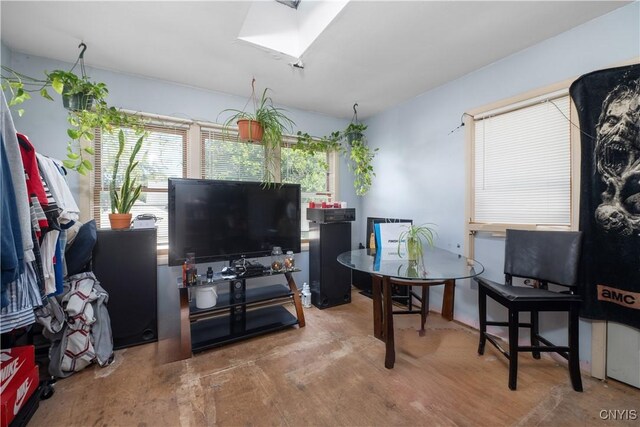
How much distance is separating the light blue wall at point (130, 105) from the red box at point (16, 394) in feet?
3.50

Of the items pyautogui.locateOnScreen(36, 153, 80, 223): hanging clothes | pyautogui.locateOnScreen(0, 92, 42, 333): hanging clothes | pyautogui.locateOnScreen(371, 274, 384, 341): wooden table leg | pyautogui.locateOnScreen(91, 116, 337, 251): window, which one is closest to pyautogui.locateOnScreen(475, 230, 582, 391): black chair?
pyautogui.locateOnScreen(371, 274, 384, 341): wooden table leg

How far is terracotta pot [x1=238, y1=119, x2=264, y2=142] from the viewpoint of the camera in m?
2.41

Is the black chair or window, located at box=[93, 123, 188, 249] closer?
the black chair

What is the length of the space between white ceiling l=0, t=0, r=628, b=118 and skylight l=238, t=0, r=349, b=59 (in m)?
0.07

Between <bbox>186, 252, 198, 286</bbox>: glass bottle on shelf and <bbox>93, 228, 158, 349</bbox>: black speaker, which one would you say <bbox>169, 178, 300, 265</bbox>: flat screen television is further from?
<bbox>93, 228, 158, 349</bbox>: black speaker

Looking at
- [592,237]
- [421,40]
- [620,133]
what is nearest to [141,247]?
[421,40]

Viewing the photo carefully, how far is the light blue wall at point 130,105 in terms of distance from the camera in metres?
2.11

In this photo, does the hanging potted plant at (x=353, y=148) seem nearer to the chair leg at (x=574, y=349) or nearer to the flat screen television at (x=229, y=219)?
the flat screen television at (x=229, y=219)

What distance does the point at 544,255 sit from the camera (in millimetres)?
1849

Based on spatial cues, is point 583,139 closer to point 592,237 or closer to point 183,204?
point 592,237

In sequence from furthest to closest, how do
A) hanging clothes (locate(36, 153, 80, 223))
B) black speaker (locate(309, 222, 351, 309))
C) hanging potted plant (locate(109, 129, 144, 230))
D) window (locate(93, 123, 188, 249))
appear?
black speaker (locate(309, 222, 351, 309)) → window (locate(93, 123, 188, 249)) → hanging potted plant (locate(109, 129, 144, 230)) → hanging clothes (locate(36, 153, 80, 223))

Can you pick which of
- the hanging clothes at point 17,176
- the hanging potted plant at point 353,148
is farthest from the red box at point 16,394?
the hanging potted plant at point 353,148

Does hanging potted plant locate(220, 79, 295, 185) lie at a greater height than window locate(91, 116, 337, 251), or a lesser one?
greater

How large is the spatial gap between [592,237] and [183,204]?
3107mm
